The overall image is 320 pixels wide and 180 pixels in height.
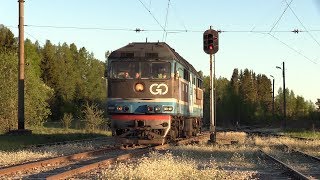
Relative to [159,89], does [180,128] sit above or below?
below

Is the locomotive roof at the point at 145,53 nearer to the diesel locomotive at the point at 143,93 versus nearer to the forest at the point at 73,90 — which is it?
the diesel locomotive at the point at 143,93

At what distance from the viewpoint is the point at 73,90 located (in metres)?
107

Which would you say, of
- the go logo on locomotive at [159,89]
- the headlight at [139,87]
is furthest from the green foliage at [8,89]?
the go logo on locomotive at [159,89]

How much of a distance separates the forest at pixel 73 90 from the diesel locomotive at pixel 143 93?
26.2m

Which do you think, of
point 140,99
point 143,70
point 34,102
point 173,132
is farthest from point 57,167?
point 34,102

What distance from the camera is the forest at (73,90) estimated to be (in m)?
53.0

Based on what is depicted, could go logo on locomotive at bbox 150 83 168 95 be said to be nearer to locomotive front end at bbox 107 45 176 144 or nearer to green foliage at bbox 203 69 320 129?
locomotive front end at bbox 107 45 176 144

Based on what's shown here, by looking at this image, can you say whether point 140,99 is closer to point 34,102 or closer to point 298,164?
point 298,164

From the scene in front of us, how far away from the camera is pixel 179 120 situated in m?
24.2

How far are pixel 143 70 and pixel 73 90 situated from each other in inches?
3395

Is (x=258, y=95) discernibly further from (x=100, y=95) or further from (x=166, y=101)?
(x=166, y=101)

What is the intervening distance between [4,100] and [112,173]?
→ 133 feet

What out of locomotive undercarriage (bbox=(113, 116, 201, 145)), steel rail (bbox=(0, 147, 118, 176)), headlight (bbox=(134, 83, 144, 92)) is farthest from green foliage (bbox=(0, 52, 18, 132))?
steel rail (bbox=(0, 147, 118, 176))

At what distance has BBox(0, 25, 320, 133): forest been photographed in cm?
5300
